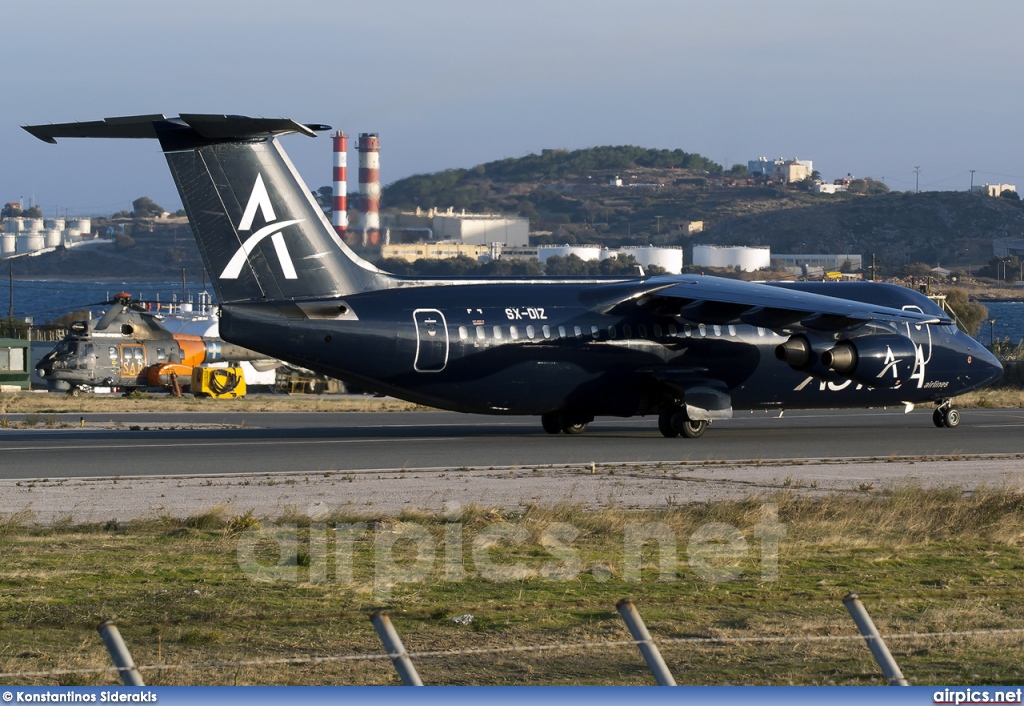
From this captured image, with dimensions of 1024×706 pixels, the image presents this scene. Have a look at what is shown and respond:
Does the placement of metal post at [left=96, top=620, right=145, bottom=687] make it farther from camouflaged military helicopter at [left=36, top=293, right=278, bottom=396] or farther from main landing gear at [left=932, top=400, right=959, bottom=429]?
camouflaged military helicopter at [left=36, top=293, right=278, bottom=396]

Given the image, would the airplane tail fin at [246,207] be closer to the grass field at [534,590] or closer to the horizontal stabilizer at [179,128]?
the horizontal stabilizer at [179,128]

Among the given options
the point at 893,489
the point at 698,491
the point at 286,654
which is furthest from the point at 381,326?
the point at 286,654

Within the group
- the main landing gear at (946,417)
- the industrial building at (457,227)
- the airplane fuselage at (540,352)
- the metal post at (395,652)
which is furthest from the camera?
the industrial building at (457,227)

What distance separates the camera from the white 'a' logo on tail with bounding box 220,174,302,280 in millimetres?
26578

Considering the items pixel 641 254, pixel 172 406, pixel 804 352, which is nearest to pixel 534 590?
pixel 804 352

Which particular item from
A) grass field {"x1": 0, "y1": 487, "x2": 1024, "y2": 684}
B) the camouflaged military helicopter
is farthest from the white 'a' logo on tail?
the camouflaged military helicopter

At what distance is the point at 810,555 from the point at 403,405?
33.8m

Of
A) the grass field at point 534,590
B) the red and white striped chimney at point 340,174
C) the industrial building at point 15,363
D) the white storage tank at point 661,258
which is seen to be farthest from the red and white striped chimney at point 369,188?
the grass field at point 534,590

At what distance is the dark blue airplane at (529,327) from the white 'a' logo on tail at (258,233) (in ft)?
0.09

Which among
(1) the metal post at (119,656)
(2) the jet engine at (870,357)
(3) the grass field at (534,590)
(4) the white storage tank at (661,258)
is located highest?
(4) the white storage tank at (661,258)

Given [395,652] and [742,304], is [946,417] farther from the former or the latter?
[395,652]

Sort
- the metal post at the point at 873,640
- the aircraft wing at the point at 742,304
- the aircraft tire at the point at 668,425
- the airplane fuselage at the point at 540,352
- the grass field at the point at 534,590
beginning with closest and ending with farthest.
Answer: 1. the metal post at the point at 873,640
2. the grass field at the point at 534,590
3. the airplane fuselage at the point at 540,352
4. the aircraft wing at the point at 742,304
5. the aircraft tire at the point at 668,425

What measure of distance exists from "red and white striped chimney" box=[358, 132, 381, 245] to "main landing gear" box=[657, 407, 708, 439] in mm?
100988

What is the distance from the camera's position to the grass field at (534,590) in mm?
10156
